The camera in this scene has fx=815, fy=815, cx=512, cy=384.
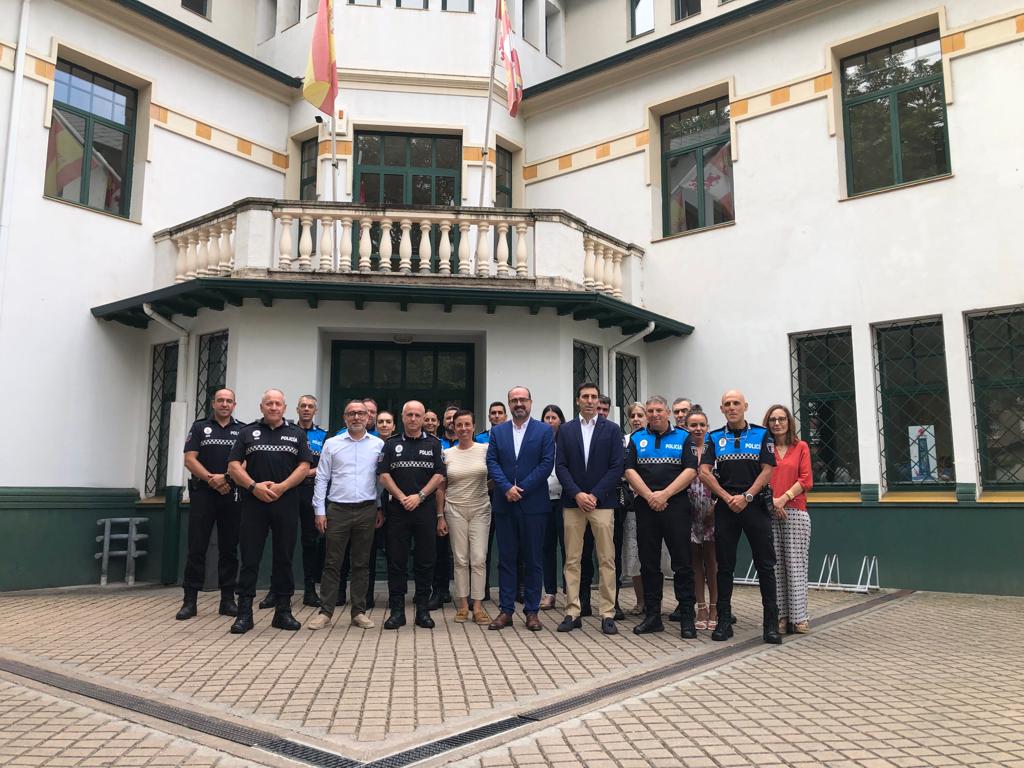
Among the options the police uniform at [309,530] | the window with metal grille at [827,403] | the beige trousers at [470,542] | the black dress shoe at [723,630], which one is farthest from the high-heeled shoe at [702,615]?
the window with metal grille at [827,403]

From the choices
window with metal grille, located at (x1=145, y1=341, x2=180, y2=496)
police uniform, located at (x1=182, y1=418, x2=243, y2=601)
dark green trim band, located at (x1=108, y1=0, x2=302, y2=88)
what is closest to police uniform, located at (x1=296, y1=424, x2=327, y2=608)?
police uniform, located at (x1=182, y1=418, x2=243, y2=601)

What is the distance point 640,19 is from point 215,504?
11.2 m

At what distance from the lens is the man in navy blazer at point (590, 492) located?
6703mm

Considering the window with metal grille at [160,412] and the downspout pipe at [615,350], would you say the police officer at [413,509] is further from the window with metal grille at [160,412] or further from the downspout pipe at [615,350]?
the window with metal grille at [160,412]

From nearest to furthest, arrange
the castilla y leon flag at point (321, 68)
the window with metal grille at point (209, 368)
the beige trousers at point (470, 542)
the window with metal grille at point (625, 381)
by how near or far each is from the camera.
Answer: the beige trousers at point (470, 542), the window with metal grille at point (209, 368), the castilla y leon flag at point (321, 68), the window with metal grille at point (625, 381)

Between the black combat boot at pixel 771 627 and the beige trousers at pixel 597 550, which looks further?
the beige trousers at pixel 597 550

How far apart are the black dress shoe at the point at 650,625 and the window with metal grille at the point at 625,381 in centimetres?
511

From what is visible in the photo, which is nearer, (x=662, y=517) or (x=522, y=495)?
(x=662, y=517)

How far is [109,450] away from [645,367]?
24.6 ft

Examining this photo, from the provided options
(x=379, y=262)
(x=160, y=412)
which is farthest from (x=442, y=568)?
(x=160, y=412)

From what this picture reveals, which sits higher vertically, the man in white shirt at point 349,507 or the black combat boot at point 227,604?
the man in white shirt at point 349,507

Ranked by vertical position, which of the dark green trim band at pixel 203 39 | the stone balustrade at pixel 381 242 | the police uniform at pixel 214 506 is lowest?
the police uniform at pixel 214 506

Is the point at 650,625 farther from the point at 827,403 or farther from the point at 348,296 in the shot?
the point at 348,296

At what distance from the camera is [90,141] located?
11.1 meters
